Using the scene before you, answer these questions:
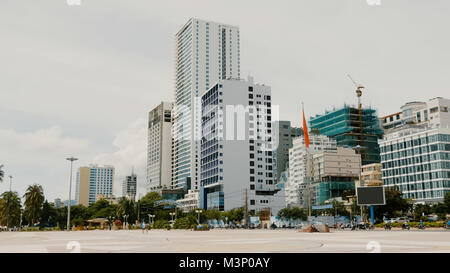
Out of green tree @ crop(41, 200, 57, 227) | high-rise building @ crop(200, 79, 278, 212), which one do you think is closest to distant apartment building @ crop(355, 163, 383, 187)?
high-rise building @ crop(200, 79, 278, 212)

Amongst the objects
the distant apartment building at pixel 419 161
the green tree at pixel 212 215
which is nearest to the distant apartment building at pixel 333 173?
the distant apartment building at pixel 419 161

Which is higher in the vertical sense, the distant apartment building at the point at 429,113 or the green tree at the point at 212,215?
the distant apartment building at the point at 429,113

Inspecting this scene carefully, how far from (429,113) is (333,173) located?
3772cm

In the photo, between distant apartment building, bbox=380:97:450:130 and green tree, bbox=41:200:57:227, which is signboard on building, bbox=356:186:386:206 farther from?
green tree, bbox=41:200:57:227

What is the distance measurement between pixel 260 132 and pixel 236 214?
42.2m

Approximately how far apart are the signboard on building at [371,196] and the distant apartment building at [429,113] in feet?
285

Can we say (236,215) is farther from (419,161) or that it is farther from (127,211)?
(419,161)

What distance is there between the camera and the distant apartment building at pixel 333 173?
14375 centimetres

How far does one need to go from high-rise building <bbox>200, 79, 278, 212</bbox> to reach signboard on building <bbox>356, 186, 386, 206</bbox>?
301 feet

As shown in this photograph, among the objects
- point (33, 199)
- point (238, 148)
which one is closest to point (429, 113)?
point (238, 148)

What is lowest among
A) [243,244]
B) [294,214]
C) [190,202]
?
[294,214]

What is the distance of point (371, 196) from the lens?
162 ft

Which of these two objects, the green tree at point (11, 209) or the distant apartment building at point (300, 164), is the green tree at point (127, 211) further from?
the distant apartment building at point (300, 164)
